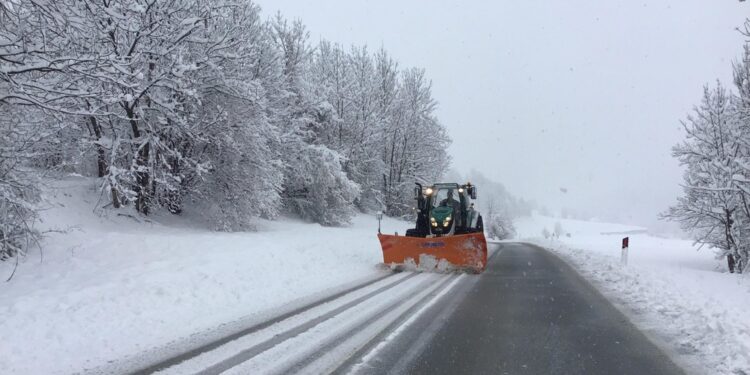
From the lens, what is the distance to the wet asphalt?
171 inches

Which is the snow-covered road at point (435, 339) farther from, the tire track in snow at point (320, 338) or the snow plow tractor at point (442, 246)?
the snow plow tractor at point (442, 246)

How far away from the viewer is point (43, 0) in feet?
17.2

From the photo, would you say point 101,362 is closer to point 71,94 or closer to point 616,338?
point 71,94

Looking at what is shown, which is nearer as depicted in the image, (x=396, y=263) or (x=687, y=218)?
(x=396, y=263)

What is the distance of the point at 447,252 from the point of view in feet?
38.0

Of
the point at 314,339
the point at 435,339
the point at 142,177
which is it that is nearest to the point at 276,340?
the point at 314,339

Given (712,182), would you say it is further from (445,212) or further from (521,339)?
(521,339)

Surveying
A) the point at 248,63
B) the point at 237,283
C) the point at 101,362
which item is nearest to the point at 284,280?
the point at 237,283

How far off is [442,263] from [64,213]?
348 inches

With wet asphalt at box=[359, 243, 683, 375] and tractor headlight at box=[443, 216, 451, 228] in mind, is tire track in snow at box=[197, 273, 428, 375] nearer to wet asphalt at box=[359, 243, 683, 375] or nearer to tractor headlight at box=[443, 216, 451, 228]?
wet asphalt at box=[359, 243, 683, 375]

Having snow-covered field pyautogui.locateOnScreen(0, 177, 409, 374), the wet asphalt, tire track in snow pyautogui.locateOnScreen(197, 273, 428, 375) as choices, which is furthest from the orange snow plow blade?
tire track in snow pyautogui.locateOnScreen(197, 273, 428, 375)

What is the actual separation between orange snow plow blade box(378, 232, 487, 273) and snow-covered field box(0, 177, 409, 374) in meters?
1.02

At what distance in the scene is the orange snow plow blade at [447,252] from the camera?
451 inches

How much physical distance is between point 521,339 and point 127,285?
534cm
